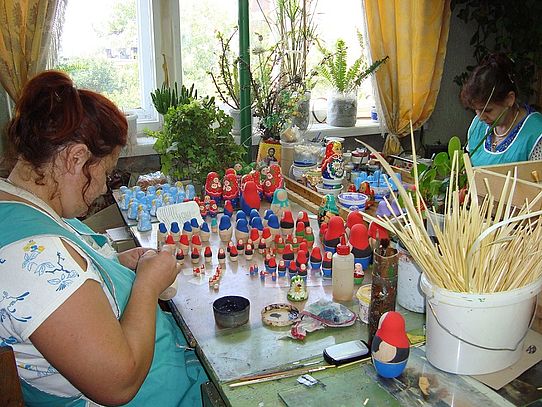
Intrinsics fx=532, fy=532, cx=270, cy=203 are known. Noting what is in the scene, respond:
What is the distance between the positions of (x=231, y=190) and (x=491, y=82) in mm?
1088

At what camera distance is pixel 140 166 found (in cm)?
287

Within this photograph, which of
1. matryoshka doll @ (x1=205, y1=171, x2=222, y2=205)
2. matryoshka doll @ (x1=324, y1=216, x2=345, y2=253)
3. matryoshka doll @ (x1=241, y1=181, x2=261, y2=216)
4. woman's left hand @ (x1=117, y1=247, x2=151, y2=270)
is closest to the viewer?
woman's left hand @ (x1=117, y1=247, x2=151, y2=270)

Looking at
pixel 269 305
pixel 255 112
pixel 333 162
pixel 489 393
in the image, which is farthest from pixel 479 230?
pixel 255 112

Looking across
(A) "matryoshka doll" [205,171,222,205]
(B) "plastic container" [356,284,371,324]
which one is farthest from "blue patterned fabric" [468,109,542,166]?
(B) "plastic container" [356,284,371,324]

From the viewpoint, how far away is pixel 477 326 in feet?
2.99

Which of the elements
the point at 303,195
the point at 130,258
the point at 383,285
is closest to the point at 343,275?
the point at 383,285

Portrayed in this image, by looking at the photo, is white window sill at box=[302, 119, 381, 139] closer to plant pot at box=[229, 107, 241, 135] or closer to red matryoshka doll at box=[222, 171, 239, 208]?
plant pot at box=[229, 107, 241, 135]

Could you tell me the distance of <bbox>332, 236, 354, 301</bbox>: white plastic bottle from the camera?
1.25 meters

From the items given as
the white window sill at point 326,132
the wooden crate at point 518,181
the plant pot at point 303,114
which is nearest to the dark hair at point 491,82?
the wooden crate at point 518,181

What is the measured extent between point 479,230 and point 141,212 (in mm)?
1242

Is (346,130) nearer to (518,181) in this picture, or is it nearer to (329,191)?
(329,191)

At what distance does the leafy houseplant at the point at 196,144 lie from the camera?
2.19m

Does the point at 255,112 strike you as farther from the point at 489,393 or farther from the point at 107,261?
the point at 489,393

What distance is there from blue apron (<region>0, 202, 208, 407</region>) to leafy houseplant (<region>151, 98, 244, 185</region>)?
2.95ft
